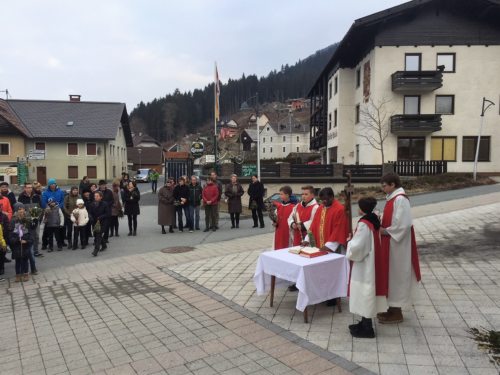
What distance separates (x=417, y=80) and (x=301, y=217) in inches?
915

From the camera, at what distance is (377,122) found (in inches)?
1082

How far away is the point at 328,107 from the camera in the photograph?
39.2 metres

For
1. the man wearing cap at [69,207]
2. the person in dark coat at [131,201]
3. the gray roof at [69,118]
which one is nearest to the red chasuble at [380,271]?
the man wearing cap at [69,207]

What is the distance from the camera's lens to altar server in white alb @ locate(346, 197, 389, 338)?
4.83 m

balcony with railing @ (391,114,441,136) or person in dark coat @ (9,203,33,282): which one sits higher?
balcony with railing @ (391,114,441,136)

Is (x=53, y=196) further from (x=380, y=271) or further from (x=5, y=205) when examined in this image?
(x=380, y=271)

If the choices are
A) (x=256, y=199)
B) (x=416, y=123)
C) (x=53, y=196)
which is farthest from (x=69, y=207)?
(x=416, y=123)

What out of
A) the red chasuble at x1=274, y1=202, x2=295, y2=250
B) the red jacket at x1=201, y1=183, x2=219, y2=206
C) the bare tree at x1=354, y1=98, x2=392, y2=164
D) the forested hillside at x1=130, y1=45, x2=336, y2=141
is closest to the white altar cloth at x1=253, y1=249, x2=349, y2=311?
the red chasuble at x1=274, y1=202, x2=295, y2=250

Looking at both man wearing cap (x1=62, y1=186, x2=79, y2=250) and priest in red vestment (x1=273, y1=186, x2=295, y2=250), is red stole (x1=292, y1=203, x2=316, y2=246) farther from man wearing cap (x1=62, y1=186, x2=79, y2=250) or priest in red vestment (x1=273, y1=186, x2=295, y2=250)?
man wearing cap (x1=62, y1=186, x2=79, y2=250)

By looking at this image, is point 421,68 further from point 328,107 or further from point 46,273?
point 46,273

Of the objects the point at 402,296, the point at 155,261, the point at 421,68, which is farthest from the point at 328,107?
the point at 402,296

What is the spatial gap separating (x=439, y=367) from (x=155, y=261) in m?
6.70

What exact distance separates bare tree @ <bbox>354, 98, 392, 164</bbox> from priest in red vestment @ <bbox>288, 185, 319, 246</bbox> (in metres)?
21.5

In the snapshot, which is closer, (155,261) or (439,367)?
(439,367)
